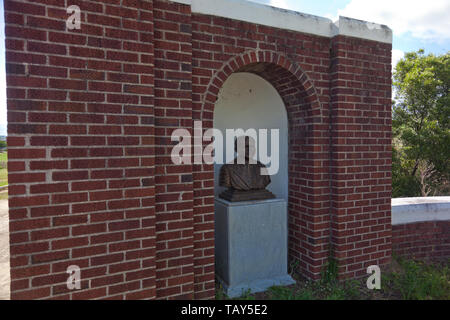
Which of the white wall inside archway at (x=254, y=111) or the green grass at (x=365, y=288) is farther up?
the white wall inside archway at (x=254, y=111)

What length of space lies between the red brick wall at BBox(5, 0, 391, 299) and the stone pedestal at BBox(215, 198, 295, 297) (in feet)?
1.04

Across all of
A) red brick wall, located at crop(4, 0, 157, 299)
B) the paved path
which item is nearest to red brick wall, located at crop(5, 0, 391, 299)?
red brick wall, located at crop(4, 0, 157, 299)

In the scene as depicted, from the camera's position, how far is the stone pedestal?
3219mm

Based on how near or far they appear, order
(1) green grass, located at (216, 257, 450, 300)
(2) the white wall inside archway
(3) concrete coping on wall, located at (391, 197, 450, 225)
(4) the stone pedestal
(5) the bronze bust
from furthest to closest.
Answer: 1. (3) concrete coping on wall, located at (391, 197, 450, 225)
2. (2) the white wall inside archway
3. (5) the bronze bust
4. (4) the stone pedestal
5. (1) green grass, located at (216, 257, 450, 300)

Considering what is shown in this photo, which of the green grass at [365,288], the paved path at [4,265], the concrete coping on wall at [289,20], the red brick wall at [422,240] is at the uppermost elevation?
the concrete coping on wall at [289,20]

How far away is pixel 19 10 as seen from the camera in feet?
6.53

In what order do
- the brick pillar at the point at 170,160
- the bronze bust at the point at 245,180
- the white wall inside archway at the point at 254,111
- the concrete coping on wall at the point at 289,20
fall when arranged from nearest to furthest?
1. the brick pillar at the point at 170,160
2. the concrete coping on wall at the point at 289,20
3. the bronze bust at the point at 245,180
4. the white wall inside archway at the point at 254,111

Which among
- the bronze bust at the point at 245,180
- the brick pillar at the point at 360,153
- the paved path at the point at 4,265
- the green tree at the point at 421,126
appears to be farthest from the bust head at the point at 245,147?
the green tree at the point at 421,126

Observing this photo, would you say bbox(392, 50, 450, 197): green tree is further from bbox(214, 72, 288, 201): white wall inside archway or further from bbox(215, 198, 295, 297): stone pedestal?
bbox(215, 198, 295, 297): stone pedestal

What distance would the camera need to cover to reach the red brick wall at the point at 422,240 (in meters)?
3.89

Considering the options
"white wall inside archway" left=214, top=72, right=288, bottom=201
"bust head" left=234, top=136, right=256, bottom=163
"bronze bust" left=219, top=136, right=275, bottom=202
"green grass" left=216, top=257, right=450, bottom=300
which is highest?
"white wall inside archway" left=214, top=72, right=288, bottom=201

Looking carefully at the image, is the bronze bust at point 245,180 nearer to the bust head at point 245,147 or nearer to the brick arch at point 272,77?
the bust head at point 245,147

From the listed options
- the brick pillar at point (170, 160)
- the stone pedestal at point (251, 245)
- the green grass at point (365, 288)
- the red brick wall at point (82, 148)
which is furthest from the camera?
the stone pedestal at point (251, 245)

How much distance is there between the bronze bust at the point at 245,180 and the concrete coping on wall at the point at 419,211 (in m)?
1.83
